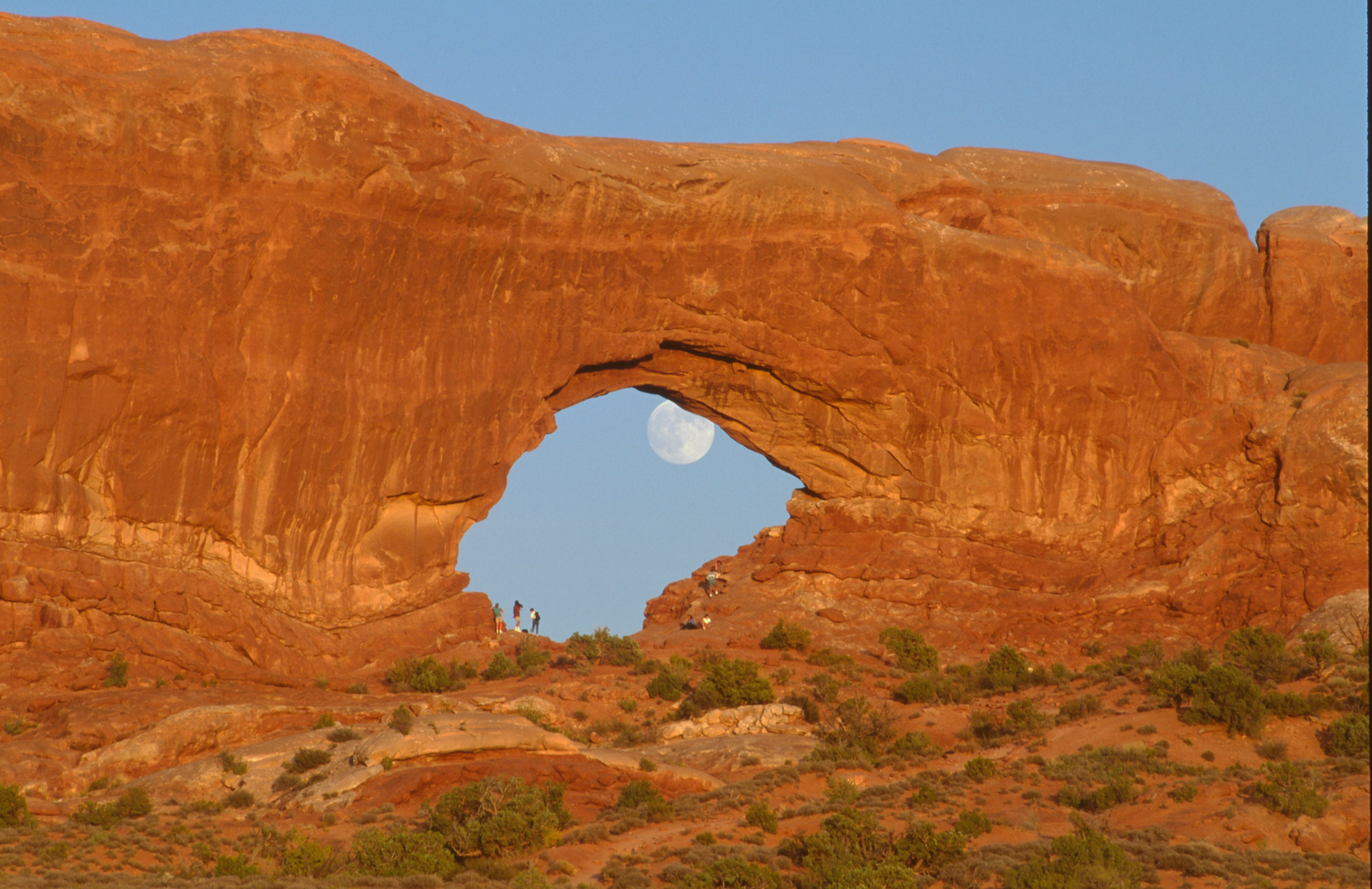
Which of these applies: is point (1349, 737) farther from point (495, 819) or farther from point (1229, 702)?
point (495, 819)

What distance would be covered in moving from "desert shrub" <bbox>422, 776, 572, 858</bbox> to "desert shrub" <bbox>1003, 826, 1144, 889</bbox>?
25.4ft

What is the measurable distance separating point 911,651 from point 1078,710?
7.15 meters

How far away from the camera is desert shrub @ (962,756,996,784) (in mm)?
28156

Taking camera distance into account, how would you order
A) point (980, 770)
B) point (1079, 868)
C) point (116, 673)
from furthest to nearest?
point (116, 673), point (980, 770), point (1079, 868)

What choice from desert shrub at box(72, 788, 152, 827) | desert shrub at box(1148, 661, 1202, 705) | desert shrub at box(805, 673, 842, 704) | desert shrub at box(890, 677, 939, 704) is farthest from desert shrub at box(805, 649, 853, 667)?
desert shrub at box(72, 788, 152, 827)

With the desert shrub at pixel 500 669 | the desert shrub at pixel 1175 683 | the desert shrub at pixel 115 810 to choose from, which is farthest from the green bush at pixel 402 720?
the desert shrub at pixel 1175 683

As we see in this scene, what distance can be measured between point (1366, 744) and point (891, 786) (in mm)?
8669

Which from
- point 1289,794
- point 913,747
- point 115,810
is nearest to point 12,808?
point 115,810

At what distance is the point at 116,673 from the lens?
32188 mm

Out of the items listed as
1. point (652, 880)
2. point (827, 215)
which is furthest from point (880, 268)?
point (652, 880)

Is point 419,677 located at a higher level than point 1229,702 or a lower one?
lower

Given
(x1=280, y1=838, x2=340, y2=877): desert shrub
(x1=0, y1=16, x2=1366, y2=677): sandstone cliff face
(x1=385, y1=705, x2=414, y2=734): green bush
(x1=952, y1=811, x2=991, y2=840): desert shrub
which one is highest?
(x1=0, y1=16, x2=1366, y2=677): sandstone cliff face

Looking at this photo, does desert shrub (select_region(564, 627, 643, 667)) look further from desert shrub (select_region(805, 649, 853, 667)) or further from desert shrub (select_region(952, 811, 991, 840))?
desert shrub (select_region(952, 811, 991, 840))

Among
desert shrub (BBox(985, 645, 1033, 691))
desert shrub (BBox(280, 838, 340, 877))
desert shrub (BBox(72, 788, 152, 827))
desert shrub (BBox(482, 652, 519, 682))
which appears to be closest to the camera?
desert shrub (BBox(280, 838, 340, 877))
